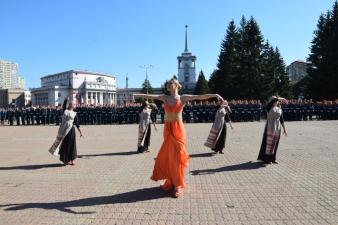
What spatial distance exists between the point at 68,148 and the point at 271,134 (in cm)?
560

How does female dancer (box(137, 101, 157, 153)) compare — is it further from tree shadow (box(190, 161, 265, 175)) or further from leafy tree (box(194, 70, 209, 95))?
leafy tree (box(194, 70, 209, 95))

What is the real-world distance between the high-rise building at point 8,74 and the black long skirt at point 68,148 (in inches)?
6971

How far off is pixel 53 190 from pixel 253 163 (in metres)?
5.55

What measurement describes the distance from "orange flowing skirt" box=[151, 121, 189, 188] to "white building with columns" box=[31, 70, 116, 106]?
420 ft

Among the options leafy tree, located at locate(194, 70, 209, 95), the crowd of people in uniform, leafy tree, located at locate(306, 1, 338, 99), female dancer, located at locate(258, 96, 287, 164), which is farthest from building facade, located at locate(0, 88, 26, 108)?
female dancer, located at locate(258, 96, 287, 164)

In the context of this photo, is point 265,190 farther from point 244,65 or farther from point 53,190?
point 244,65

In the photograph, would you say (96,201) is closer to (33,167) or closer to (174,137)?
(174,137)

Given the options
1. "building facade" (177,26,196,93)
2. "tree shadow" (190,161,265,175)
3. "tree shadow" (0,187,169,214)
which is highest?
"building facade" (177,26,196,93)

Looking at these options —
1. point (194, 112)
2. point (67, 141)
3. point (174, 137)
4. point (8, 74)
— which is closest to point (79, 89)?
point (8, 74)

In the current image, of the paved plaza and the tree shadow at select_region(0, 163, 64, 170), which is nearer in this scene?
the paved plaza

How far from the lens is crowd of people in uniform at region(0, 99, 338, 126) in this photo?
109 feet

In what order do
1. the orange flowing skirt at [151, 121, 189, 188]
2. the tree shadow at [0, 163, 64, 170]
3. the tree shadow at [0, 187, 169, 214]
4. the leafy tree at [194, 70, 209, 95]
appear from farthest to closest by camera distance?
1. the leafy tree at [194, 70, 209, 95]
2. the tree shadow at [0, 163, 64, 170]
3. the orange flowing skirt at [151, 121, 189, 188]
4. the tree shadow at [0, 187, 169, 214]

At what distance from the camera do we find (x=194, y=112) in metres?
33.8

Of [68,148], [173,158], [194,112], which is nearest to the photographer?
[173,158]
